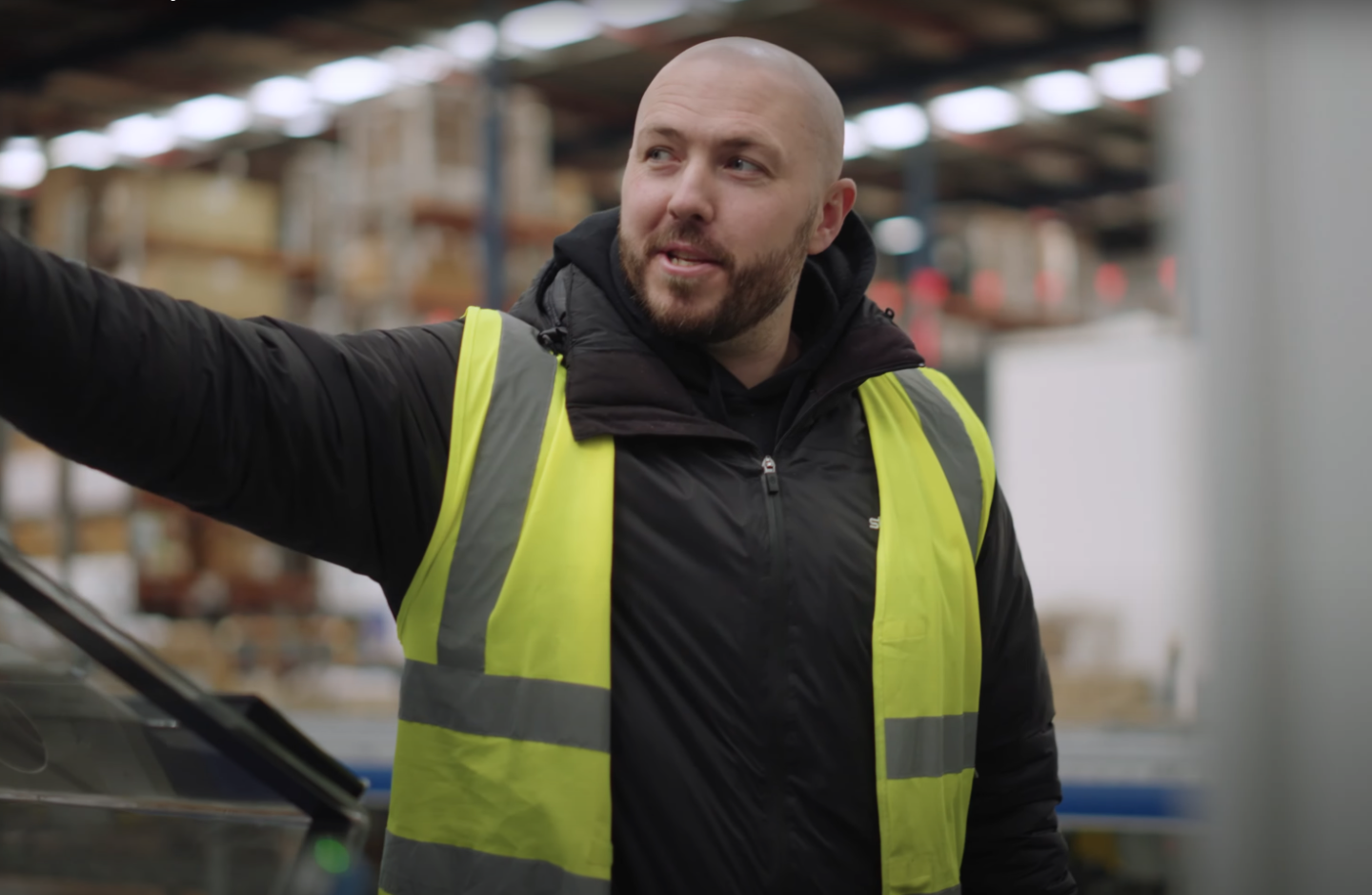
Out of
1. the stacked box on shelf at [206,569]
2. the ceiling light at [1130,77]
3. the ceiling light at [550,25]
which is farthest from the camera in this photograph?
the ceiling light at [1130,77]

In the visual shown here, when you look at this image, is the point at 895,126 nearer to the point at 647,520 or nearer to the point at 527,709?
the point at 647,520

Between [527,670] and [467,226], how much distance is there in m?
5.89

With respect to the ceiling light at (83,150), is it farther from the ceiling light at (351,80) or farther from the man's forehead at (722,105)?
the man's forehead at (722,105)

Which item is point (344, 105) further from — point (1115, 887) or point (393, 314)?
point (1115, 887)

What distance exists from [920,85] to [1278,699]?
819 centimetres

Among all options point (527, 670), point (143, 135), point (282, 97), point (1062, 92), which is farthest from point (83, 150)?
point (527, 670)

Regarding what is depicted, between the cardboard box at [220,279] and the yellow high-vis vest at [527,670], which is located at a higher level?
the cardboard box at [220,279]

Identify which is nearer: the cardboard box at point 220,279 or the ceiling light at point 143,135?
the cardboard box at point 220,279

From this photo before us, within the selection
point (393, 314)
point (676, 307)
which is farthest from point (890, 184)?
point (676, 307)

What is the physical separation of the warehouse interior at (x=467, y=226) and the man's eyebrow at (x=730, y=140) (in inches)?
83.0

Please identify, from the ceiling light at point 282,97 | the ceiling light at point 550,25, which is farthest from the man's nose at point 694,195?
the ceiling light at point 282,97

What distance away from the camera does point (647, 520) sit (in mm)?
1499

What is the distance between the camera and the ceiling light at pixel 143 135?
370 inches

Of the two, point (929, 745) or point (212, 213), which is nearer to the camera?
point (929, 745)
